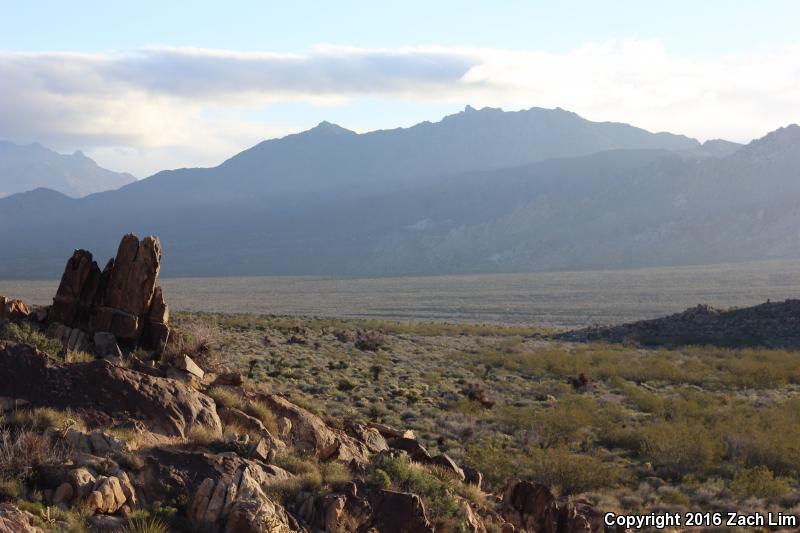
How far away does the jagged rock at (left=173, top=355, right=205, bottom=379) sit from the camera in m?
12.7

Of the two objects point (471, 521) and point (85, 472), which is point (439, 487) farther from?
point (85, 472)

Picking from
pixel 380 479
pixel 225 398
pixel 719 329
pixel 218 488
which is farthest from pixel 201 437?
pixel 719 329

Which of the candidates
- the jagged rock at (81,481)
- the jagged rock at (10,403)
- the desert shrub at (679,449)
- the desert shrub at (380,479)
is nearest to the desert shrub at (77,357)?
the jagged rock at (10,403)

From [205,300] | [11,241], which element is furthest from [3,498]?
[11,241]

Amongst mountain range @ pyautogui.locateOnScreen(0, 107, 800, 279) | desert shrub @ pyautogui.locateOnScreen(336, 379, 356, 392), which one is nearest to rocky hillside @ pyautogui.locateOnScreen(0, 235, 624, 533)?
desert shrub @ pyautogui.locateOnScreen(336, 379, 356, 392)

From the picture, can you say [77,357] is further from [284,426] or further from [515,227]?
[515,227]

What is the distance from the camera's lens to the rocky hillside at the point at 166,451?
750cm

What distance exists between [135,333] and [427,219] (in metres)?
158

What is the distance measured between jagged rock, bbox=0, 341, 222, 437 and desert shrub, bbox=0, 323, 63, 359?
74.4 inches

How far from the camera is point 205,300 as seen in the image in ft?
282

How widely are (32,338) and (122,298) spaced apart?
1665 millimetres

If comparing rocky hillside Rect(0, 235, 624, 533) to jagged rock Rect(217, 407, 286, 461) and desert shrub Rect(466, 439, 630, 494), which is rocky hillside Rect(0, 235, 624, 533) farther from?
desert shrub Rect(466, 439, 630, 494)

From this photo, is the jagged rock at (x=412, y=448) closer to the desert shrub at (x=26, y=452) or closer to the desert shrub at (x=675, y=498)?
the desert shrub at (x=675, y=498)

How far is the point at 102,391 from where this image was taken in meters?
10.1
